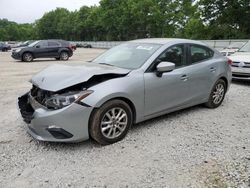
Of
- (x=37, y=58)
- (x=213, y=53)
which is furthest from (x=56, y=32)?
(x=213, y=53)

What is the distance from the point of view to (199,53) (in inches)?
225

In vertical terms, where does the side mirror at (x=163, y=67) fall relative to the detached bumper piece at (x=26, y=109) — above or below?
above

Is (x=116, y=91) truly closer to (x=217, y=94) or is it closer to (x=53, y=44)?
(x=217, y=94)

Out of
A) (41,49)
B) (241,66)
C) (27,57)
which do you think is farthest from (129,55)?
(41,49)

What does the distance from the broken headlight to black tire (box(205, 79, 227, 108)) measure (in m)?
3.03

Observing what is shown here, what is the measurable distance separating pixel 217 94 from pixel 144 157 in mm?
2936

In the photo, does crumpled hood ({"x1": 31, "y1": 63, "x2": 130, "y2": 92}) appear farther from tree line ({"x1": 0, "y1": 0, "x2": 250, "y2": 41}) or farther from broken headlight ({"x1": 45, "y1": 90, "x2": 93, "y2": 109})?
tree line ({"x1": 0, "y1": 0, "x2": 250, "y2": 41})

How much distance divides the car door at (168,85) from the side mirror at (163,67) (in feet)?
0.24

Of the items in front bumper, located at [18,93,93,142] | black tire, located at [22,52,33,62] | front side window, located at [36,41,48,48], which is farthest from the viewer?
front side window, located at [36,41,48,48]

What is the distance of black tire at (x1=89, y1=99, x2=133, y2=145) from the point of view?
3.99m

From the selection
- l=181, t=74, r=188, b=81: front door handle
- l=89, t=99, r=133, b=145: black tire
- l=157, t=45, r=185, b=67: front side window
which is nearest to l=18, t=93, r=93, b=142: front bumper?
l=89, t=99, r=133, b=145: black tire

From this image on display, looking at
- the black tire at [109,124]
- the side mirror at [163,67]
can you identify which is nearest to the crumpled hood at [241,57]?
the side mirror at [163,67]

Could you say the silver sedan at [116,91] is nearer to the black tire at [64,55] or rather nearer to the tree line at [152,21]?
the black tire at [64,55]

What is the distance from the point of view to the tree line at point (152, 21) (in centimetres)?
3397
